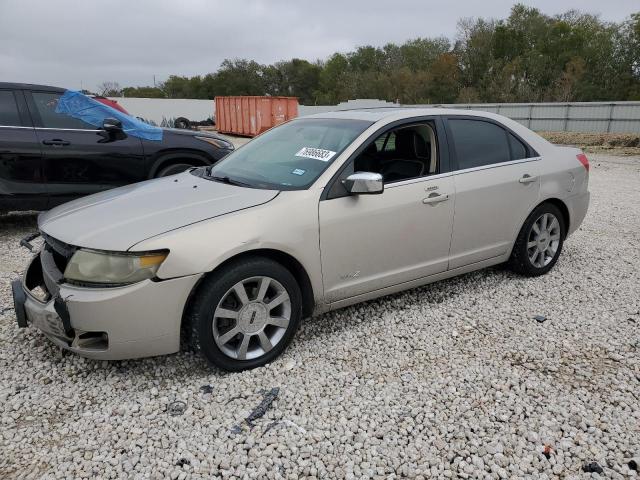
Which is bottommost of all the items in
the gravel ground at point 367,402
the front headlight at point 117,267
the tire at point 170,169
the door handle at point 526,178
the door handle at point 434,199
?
the gravel ground at point 367,402

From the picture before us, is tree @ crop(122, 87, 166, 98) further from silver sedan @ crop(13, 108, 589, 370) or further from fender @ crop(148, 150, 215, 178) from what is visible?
silver sedan @ crop(13, 108, 589, 370)

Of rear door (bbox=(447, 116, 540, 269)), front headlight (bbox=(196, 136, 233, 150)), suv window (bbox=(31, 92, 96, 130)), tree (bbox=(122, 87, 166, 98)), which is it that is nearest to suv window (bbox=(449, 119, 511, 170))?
rear door (bbox=(447, 116, 540, 269))

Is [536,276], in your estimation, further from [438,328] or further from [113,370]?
[113,370]

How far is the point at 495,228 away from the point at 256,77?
72.3 meters

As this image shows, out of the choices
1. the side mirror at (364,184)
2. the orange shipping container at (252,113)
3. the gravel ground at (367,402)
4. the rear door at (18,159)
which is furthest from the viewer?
the orange shipping container at (252,113)

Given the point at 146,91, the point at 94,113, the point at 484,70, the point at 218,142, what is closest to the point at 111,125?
the point at 94,113

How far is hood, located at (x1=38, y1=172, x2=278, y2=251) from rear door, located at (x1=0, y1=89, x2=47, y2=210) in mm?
2600

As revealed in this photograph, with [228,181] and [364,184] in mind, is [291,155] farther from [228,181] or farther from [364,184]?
[364,184]

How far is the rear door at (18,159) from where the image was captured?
550 cm

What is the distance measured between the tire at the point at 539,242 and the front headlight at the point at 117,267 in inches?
125

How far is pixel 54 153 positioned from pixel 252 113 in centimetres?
2197

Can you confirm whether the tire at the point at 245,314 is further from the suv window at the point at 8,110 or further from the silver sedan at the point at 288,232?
the suv window at the point at 8,110

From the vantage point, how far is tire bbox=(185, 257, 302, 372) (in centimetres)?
279

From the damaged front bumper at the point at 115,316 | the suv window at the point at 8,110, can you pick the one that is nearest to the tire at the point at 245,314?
the damaged front bumper at the point at 115,316
